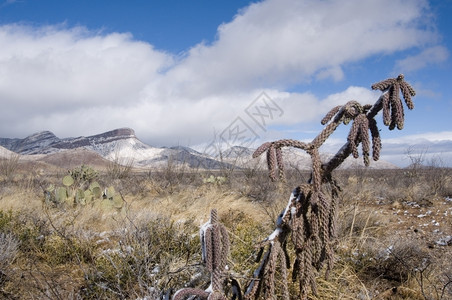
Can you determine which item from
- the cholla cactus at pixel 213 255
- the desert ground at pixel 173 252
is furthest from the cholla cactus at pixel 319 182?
the desert ground at pixel 173 252

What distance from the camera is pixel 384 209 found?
25.8 feet

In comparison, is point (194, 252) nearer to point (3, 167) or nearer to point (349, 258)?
point (349, 258)

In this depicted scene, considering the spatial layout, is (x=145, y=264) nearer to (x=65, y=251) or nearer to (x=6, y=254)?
(x=65, y=251)

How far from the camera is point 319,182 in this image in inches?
64.3

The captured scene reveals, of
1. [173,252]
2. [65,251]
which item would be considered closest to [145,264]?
[173,252]

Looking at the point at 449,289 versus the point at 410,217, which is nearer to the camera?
the point at 449,289

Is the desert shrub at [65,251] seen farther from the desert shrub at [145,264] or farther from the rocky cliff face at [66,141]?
the rocky cliff face at [66,141]

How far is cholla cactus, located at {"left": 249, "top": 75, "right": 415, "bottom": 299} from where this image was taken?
1.53 meters

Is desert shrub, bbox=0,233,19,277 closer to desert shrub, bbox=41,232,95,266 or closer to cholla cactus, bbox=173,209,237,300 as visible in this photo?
desert shrub, bbox=41,232,95,266

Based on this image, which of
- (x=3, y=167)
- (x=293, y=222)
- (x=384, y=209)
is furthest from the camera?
(x=3, y=167)

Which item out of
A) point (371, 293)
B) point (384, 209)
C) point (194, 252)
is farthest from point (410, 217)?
point (194, 252)

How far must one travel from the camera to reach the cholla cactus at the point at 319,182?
1.53 meters

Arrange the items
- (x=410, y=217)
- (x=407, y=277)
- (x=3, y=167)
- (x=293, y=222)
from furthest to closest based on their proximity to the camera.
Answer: (x=3, y=167) → (x=410, y=217) → (x=407, y=277) → (x=293, y=222)

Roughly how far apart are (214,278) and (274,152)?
68 cm
